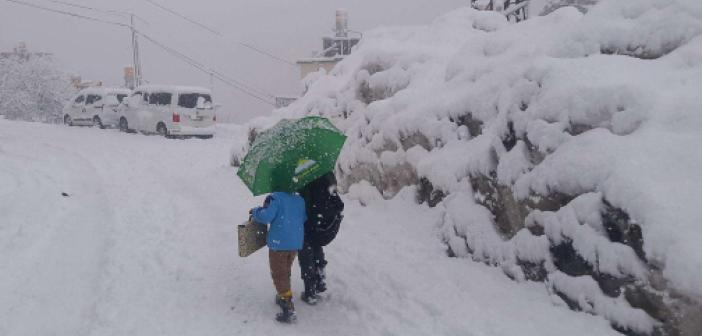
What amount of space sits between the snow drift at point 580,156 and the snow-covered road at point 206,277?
35cm

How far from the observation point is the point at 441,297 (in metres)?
4.58

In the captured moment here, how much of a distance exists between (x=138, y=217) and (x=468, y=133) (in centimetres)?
490

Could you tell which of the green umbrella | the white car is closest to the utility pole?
the white car

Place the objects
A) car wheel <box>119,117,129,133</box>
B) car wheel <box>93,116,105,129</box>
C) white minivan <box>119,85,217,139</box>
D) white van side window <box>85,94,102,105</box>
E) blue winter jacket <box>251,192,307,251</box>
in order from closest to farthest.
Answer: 1. blue winter jacket <box>251,192,307,251</box>
2. white minivan <box>119,85,217,139</box>
3. car wheel <box>119,117,129,133</box>
4. car wheel <box>93,116,105,129</box>
5. white van side window <box>85,94,102,105</box>

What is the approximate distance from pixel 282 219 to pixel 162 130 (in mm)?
16722

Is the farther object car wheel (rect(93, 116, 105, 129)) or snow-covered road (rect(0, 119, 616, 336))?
car wheel (rect(93, 116, 105, 129))

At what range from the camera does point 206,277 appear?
5281 millimetres

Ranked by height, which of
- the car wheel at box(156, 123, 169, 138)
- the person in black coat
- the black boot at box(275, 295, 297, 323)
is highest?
the car wheel at box(156, 123, 169, 138)

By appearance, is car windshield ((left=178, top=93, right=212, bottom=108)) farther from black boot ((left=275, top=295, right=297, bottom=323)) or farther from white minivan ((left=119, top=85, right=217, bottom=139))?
black boot ((left=275, top=295, right=297, bottom=323))

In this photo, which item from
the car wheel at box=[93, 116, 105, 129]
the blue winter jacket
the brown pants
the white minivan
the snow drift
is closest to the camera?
the snow drift

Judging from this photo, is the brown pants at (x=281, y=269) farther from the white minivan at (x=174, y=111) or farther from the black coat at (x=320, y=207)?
the white minivan at (x=174, y=111)

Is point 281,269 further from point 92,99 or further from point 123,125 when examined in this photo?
point 92,99

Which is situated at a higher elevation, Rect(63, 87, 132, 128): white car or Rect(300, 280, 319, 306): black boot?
Rect(63, 87, 132, 128): white car

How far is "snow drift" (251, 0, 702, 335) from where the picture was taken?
342 centimetres
